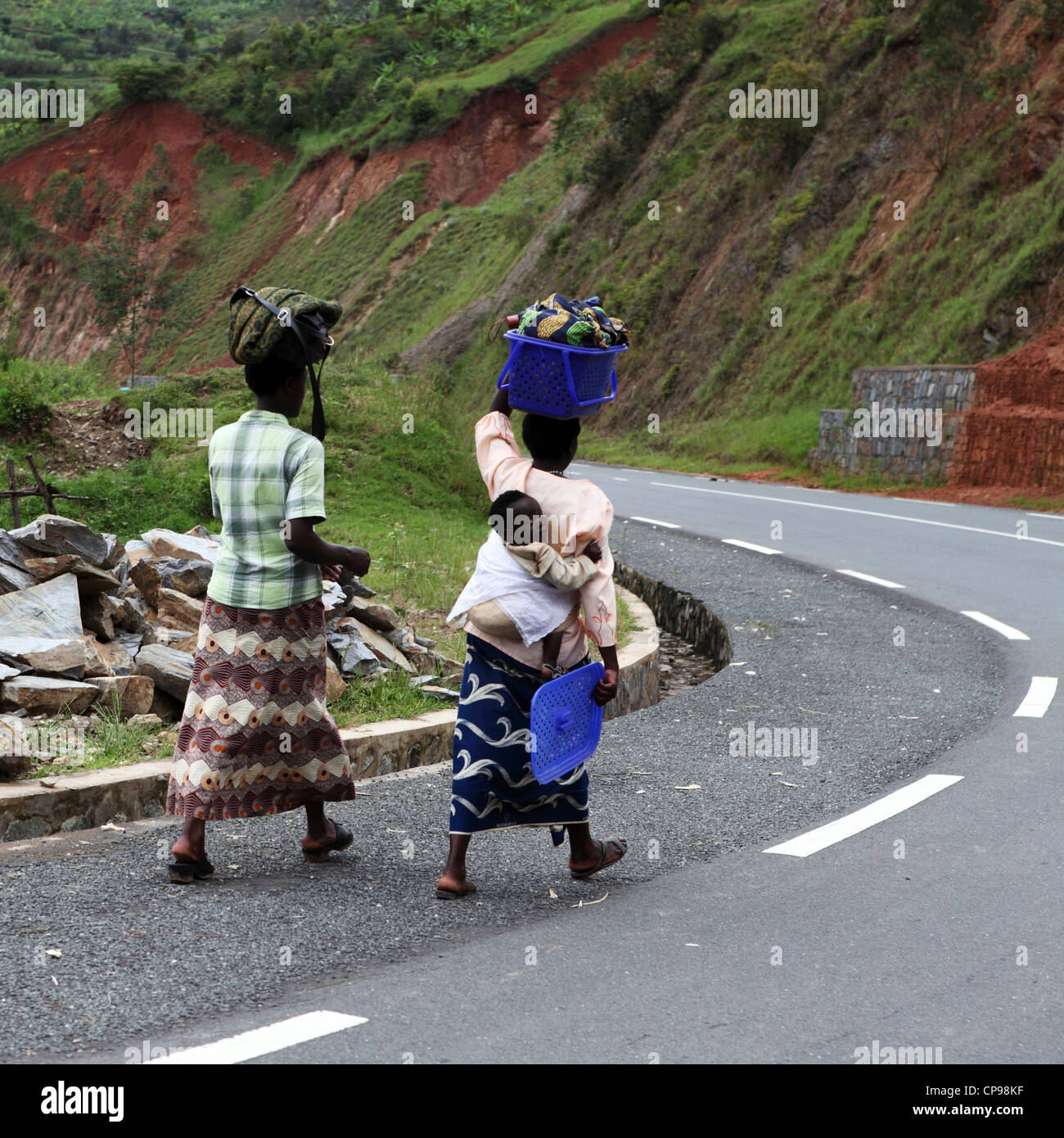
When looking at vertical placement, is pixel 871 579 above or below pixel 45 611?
below

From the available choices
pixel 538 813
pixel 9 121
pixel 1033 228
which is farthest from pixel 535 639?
pixel 9 121

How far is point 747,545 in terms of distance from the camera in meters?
15.1

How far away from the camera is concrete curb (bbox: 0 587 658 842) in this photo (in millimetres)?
5168

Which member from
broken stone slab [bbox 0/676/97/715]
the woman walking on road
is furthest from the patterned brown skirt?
broken stone slab [bbox 0/676/97/715]

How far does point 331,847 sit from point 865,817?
2154 mm

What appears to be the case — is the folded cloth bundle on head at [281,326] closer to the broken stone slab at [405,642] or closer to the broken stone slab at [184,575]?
the broken stone slab at [405,642]

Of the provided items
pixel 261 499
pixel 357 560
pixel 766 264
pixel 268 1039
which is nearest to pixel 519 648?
pixel 357 560

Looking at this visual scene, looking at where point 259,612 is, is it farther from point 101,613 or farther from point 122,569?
point 122,569

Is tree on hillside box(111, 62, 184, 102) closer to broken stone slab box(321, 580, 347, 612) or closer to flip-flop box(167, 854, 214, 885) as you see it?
broken stone slab box(321, 580, 347, 612)

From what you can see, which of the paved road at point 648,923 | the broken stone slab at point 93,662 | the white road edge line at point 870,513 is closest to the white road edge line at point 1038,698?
the paved road at point 648,923

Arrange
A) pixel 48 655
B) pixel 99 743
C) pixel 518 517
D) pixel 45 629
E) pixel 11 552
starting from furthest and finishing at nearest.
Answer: pixel 11 552 < pixel 45 629 < pixel 48 655 < pixel 99 743 < pixel 518 517

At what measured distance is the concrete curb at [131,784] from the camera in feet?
17.0

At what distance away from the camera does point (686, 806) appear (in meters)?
5.72
